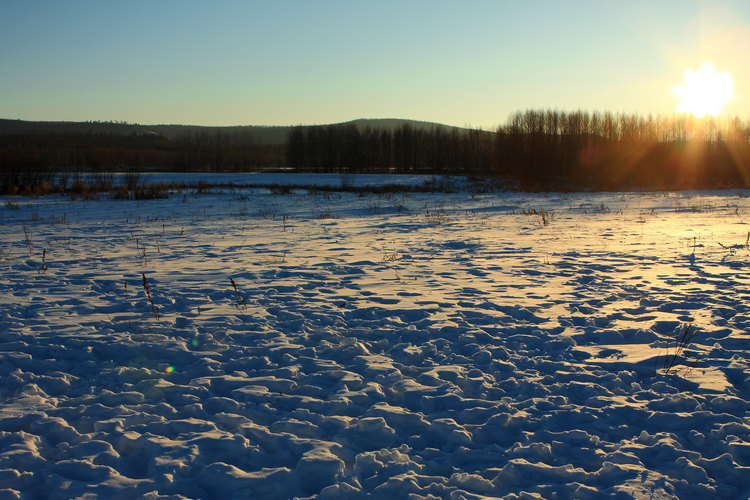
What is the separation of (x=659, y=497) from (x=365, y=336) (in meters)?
2.78

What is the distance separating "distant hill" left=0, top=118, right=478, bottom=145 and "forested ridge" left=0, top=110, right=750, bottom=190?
149 feet

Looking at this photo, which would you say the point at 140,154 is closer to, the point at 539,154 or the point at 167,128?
the point at 539,154

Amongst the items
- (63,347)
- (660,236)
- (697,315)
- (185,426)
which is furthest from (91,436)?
(660,236)

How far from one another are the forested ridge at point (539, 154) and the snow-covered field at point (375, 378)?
28000 millimetres

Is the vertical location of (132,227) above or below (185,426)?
A: above

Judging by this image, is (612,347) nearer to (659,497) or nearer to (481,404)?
(481,404)

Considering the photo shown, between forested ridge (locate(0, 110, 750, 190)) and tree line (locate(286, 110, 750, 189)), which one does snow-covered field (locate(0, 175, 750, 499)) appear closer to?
forested ridge (locate(0, 110, 750, 190))

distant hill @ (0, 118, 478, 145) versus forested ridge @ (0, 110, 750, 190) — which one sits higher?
distant hill @ (0, 118, 478, 145)

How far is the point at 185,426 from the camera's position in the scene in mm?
3117

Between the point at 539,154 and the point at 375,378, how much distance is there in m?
61.9

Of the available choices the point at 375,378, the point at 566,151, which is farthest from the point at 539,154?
the point at 375,378

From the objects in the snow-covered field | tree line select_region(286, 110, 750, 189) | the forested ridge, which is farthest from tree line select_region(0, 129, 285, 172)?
the snow-covered field

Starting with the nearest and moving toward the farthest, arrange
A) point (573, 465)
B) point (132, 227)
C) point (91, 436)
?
point (573, 465)
point (91, 436)
point (132, 227)

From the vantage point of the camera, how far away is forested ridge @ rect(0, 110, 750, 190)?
50.1m
